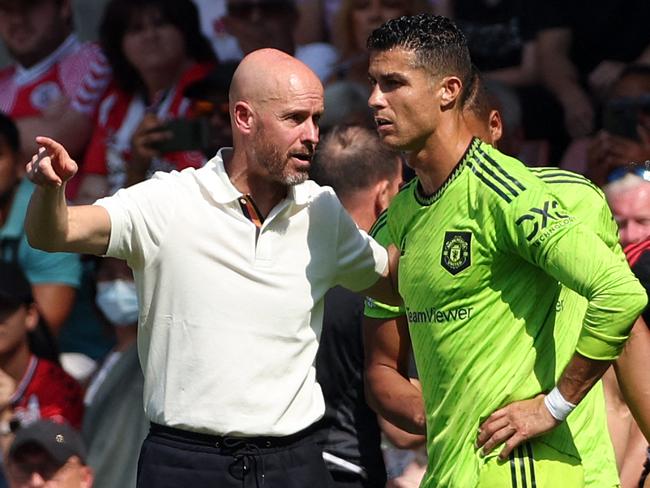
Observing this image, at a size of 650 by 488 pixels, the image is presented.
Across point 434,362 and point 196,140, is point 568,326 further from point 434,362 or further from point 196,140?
point 196,140

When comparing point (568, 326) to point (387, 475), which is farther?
point (387, 475)

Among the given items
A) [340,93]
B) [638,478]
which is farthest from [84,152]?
[638,478]

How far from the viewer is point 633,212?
21.2 feet

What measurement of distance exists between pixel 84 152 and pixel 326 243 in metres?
4.03

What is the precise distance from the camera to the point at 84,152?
9.01 metres

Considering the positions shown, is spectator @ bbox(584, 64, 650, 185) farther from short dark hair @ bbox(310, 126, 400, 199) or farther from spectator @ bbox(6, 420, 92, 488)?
spectator @ bbox(6, 420, 92, 488)

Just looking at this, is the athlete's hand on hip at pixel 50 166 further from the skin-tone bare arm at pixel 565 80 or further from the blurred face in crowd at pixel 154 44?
the blurred face in crowd at pixel 154 44

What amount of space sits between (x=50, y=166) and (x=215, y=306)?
0.74 m

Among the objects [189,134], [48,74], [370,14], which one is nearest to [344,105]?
[370,14]

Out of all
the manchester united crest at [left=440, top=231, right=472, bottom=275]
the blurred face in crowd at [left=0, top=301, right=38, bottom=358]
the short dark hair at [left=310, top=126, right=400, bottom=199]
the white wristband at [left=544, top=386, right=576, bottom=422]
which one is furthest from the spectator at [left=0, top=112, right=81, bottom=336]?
the white wristband at [left=544, top=386, right=576, bottom=422]

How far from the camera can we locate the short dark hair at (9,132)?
856 cm

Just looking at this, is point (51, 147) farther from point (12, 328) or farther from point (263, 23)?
point (263, 23)

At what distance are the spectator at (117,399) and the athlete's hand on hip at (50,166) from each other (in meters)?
2.93

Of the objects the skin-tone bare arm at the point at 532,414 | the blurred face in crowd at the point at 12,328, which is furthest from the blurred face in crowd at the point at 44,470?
the skin-tone bare arm at the point at 532,414
